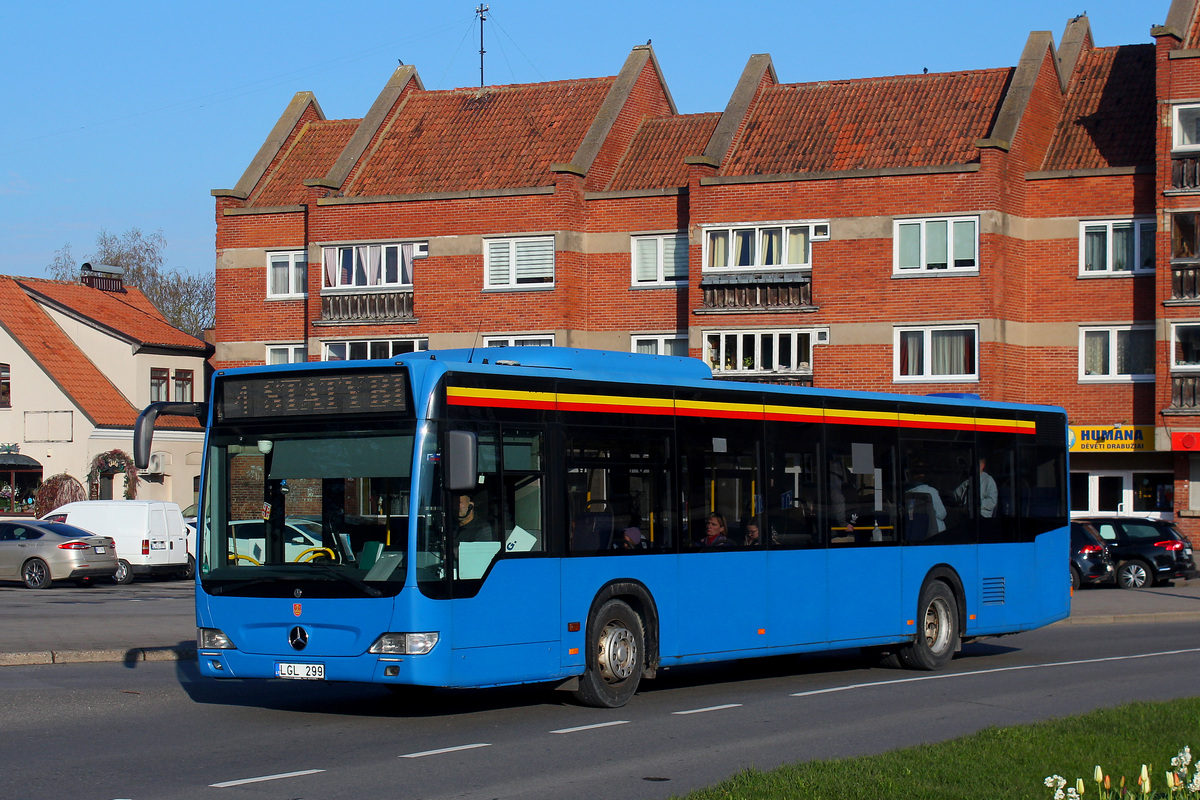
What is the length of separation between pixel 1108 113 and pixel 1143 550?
1513 centimetres

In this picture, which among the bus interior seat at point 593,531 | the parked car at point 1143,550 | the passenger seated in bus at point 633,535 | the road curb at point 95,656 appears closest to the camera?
the bus interior seat at point 593,531

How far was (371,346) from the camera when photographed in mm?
42469

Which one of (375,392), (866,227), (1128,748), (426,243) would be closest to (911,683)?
(1128,748)

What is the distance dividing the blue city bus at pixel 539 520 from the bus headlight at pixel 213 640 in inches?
0.6

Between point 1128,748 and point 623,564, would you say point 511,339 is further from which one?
point 1128,748

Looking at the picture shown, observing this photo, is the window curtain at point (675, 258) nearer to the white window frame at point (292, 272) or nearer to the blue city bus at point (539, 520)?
the white window frame at point (292, 272)

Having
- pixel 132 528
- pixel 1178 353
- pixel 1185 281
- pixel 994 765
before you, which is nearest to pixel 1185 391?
pixel 1178 353

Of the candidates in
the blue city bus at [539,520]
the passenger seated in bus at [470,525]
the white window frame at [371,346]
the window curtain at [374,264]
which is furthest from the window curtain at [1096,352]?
the passenger seated in bus at [470,525]

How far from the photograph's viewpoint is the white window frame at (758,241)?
38.5 m

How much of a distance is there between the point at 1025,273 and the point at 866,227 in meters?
4.52

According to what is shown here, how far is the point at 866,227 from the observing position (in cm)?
3794

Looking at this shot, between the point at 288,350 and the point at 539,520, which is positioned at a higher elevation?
the point at 288,350

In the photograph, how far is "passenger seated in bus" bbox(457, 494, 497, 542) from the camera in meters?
10.8

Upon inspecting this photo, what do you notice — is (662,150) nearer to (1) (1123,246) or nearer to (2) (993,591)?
(1) (1123,246)
